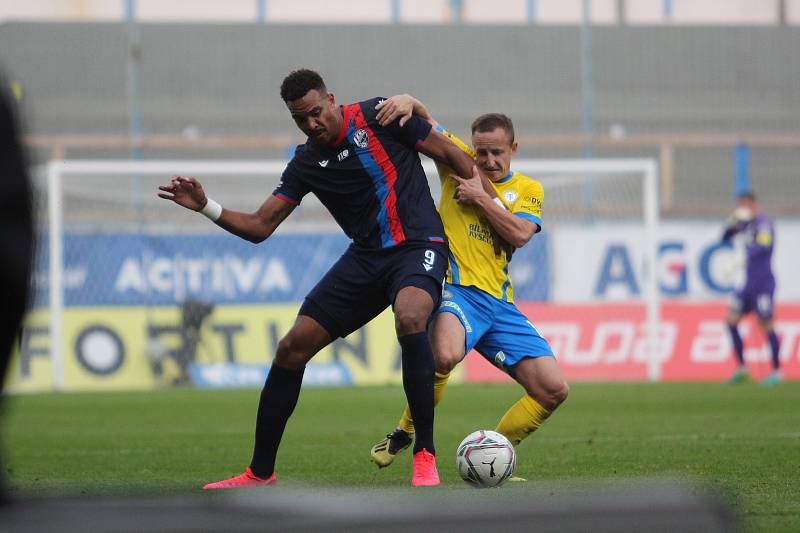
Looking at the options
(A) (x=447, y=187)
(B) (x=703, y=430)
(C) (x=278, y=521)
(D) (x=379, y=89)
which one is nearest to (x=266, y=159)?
(D) (x=379, y=89)

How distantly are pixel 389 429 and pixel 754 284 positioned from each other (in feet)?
23.9

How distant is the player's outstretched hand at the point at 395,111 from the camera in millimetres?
5801

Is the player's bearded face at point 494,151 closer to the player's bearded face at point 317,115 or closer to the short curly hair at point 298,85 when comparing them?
the player's bearded face at point 317,115

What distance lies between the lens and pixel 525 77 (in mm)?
21781

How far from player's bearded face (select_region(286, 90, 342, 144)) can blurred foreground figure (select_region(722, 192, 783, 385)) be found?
10.2 metres

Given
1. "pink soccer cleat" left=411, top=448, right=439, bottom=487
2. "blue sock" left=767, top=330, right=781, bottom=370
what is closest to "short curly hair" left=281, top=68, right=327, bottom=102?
"pink soccer cleat" left=411, top=448, right=439, bottom=487

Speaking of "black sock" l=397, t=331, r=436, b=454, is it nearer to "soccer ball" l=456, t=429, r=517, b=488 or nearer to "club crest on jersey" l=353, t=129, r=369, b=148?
"soccer ball" l=456, t=429, r=517, b=488

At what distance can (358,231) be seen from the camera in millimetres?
5844

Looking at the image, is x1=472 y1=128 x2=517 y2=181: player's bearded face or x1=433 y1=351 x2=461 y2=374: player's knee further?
x1=472 y1=128 x2=517 y2=181: player's bearded face

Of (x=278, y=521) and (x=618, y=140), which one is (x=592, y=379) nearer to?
(x=618, y=140)

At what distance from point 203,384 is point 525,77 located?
9035 mm

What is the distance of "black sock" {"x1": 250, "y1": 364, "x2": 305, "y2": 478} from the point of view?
5.57 m

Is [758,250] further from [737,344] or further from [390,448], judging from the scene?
[390,448]

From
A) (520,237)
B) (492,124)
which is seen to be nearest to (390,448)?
(520,237)
